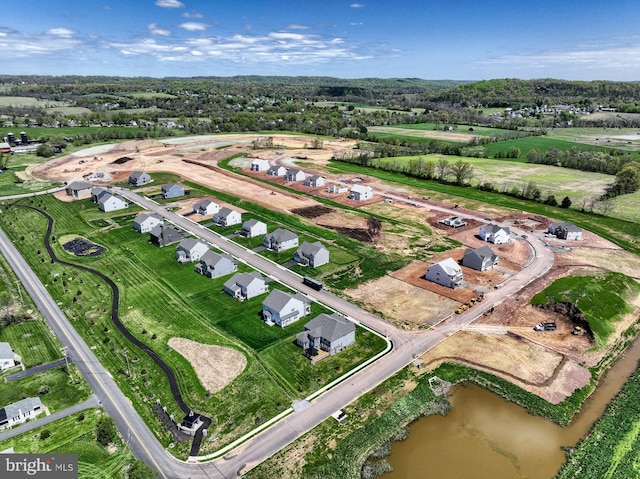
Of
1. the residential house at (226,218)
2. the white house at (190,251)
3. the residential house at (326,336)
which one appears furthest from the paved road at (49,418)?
the residential house at (226,218)

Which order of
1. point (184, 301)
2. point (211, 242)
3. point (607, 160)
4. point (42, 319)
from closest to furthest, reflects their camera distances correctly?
point (42, 319) → point (184, 301) → point (211, 242) → point (607, 160)

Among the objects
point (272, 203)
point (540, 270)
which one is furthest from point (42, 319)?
point (540, 270)

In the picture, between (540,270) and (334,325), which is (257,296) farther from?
(540,270)

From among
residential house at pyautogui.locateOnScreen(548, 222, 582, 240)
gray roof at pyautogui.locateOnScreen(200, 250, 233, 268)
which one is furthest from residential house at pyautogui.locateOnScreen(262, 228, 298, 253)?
residential house at pyautogui.locateOnScreen(548, 222, 582, 240)

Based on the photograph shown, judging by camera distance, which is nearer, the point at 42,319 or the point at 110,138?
the point at 42,319

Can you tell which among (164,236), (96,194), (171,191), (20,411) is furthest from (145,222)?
(20,411)

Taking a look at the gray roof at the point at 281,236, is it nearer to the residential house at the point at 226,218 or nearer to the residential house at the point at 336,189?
the residential house at the point at 226,218

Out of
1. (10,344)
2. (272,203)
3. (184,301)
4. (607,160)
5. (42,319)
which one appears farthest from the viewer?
(607,160)
